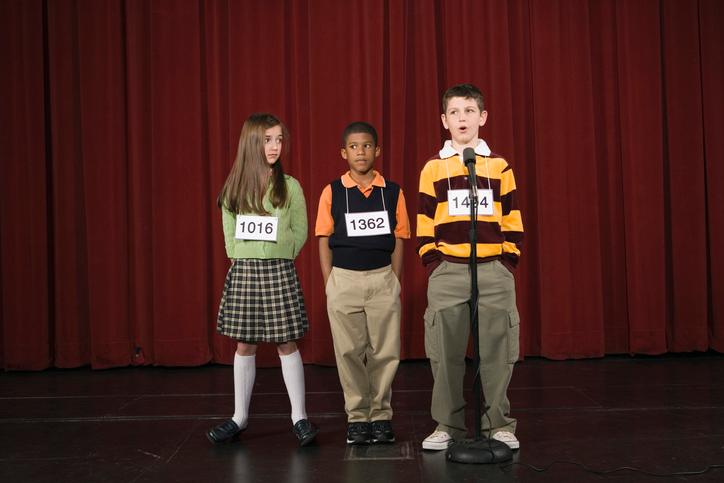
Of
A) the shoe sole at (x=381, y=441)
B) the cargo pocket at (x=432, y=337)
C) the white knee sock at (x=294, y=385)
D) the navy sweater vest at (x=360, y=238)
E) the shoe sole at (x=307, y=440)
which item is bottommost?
the shoe sole at (x=381, y=441)

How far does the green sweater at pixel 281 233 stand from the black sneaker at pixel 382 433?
0.72 meters

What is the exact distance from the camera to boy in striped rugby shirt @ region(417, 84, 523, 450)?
7.72 ft

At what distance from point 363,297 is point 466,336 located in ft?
1.33

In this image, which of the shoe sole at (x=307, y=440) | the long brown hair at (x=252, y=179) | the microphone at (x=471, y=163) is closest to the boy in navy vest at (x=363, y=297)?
the shoe sole at (x=307, y=440)

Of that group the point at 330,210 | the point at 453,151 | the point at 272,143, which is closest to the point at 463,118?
the point at 453,151

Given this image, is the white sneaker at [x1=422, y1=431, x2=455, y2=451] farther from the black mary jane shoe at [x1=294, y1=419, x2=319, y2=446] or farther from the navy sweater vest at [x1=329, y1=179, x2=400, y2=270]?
the navy sweater vest at [x1=329, y1=179, x2=400, y2=270]

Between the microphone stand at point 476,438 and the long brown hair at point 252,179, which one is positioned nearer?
the microphone stand at point 476,438

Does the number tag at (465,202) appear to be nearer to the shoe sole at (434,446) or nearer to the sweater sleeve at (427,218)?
the sweater sleeve at (427,218)

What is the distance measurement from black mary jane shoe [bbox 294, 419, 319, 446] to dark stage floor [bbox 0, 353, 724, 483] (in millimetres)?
42

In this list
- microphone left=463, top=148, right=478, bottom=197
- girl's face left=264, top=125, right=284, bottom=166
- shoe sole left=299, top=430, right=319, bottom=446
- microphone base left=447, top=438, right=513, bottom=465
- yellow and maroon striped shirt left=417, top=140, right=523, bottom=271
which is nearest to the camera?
microphone left=463, top=148, right=478, bottom=197

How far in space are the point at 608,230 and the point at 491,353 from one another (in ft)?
7.94

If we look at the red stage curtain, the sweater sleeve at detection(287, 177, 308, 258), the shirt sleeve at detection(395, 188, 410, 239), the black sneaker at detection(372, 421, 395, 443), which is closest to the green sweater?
the sweater sleeve at detection(287, 177, 308, 258)

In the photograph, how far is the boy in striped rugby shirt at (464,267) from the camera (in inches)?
92.6

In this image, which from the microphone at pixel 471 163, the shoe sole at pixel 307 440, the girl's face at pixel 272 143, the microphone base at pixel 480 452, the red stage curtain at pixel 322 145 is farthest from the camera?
the red stage curtain at pixel 322 145
